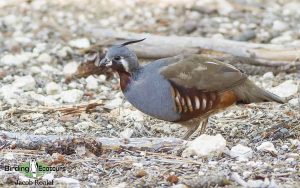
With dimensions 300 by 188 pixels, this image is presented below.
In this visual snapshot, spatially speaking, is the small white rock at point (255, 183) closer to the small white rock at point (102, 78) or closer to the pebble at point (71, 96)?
the pebble at point (71, 96)

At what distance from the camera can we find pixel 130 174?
187 inches

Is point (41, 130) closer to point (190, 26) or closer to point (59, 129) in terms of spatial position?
Answer: point (59, 129)

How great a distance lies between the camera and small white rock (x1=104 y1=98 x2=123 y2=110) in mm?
6579

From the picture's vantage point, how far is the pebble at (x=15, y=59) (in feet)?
26.6

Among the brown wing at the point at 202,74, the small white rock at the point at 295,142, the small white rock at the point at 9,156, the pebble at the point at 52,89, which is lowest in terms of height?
the pebble at the point at 52,89

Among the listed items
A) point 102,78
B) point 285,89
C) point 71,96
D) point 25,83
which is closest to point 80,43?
point 102,78

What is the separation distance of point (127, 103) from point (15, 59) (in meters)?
1.88

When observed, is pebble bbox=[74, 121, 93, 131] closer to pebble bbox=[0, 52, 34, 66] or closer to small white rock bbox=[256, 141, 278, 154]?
small white rock bbox=[256, 141, 278, 154]

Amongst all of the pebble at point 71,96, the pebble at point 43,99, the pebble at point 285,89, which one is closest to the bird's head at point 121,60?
the pebble at point 43,99

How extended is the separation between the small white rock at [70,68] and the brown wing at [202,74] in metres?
2.42

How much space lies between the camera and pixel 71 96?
23.0 ft

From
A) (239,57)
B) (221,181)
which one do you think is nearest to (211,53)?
(239,57)

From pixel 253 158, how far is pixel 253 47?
8.39 feet

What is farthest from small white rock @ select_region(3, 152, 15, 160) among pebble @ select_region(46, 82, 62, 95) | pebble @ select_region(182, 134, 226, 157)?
pebble @ select_region(46, 82, 62, 95)
